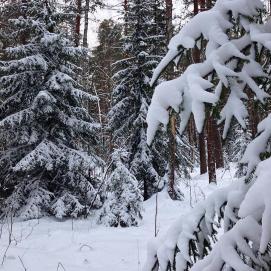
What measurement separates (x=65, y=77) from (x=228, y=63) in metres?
7.25

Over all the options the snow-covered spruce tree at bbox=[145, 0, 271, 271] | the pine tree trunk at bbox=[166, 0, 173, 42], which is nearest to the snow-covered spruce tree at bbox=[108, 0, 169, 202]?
the pine tree trunk at bbox=[166, 0, 173, 42]

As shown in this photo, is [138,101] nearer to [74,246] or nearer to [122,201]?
[122,201]

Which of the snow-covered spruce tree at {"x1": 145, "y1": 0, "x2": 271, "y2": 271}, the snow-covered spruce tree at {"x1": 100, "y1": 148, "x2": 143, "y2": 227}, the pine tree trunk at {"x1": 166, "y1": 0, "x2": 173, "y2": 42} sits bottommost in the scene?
the snow-covered spruce tree at {"x1": 100, "y1": 148, "x2": 143, "y2": 227}

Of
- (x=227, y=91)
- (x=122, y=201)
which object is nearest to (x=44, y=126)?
(x=122, y=201)

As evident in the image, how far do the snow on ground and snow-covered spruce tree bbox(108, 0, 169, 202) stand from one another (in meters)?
2.84

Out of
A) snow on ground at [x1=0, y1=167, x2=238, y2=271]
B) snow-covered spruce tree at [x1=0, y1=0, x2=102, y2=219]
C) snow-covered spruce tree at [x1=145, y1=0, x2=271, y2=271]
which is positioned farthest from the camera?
snow-covered spruce tree at [x1=0, y1=0, x2=102, y2=219]

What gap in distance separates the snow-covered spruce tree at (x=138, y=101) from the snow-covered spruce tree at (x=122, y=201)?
9.53ft

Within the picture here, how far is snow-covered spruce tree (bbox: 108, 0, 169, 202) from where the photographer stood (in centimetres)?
1123

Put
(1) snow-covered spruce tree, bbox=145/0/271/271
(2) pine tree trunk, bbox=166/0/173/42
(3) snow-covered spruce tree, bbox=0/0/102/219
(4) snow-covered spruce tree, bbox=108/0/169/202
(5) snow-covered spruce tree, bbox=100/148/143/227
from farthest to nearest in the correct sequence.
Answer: (2) pine tree trunk, bbox=166/0/173/42, (4) snow-covered spruce tree, bbox=108/0/169/202, (3) snow-covered spruce tree, bbox=0/0/102/219, (5) snow-covered spruce tree, bbox=100/148/143/227, (1) snow-covered spruce tree, bbox=145/0/271/271

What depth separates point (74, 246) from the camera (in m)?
6.24

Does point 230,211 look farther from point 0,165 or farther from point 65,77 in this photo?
point 0,165

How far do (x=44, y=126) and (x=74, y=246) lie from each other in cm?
388

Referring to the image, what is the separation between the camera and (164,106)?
200 cm

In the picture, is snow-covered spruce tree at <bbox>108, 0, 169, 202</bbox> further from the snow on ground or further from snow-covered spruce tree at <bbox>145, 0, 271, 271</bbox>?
snow-covered spruce tree at <bbox>145, 0, 271, 271</bbox>
